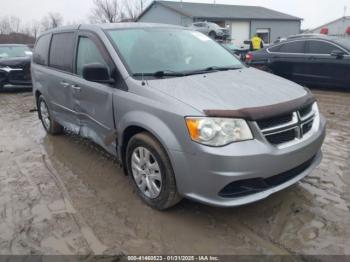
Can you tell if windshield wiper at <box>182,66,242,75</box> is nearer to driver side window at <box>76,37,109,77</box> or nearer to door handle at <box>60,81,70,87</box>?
driver side window at <box>76,37,109,77</box>

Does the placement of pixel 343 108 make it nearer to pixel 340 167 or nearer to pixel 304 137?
pixel 340 167

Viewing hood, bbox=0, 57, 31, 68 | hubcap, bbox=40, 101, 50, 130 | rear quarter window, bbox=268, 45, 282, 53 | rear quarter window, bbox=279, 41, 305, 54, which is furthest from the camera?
hood, bbox=0, 57, 31, 68

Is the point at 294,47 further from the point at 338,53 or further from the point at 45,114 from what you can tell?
the point at 45,114

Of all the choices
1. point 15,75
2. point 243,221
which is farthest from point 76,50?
point 15,75

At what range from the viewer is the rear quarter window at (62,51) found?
4.64 m

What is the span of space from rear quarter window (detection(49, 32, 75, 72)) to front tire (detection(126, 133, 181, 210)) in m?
1.85

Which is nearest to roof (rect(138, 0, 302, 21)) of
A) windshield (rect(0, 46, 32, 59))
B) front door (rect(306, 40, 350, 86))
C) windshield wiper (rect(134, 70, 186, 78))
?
windshield (rect(0, 46, 32, 59))

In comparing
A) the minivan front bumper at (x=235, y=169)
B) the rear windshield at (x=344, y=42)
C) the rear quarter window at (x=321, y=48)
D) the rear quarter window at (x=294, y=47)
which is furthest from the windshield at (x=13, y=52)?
the minivan front bumper at (x=235, y=169)

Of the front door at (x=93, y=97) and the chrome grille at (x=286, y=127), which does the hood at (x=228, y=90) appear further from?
the front door at (x=93, y=97)

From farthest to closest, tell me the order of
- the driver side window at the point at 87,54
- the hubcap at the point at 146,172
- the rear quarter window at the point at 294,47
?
the rear quarter window at the point at 294,47
the driver side window at the point at 87,54
the hubcap at the point at 146,172

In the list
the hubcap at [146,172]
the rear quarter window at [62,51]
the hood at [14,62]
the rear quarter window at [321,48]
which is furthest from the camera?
the hood at [14,62]

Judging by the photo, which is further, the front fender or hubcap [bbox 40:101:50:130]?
hubcap [bbox 40:101:50:130]

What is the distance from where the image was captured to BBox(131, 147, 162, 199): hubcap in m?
3.22

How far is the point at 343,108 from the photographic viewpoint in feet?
23.4
